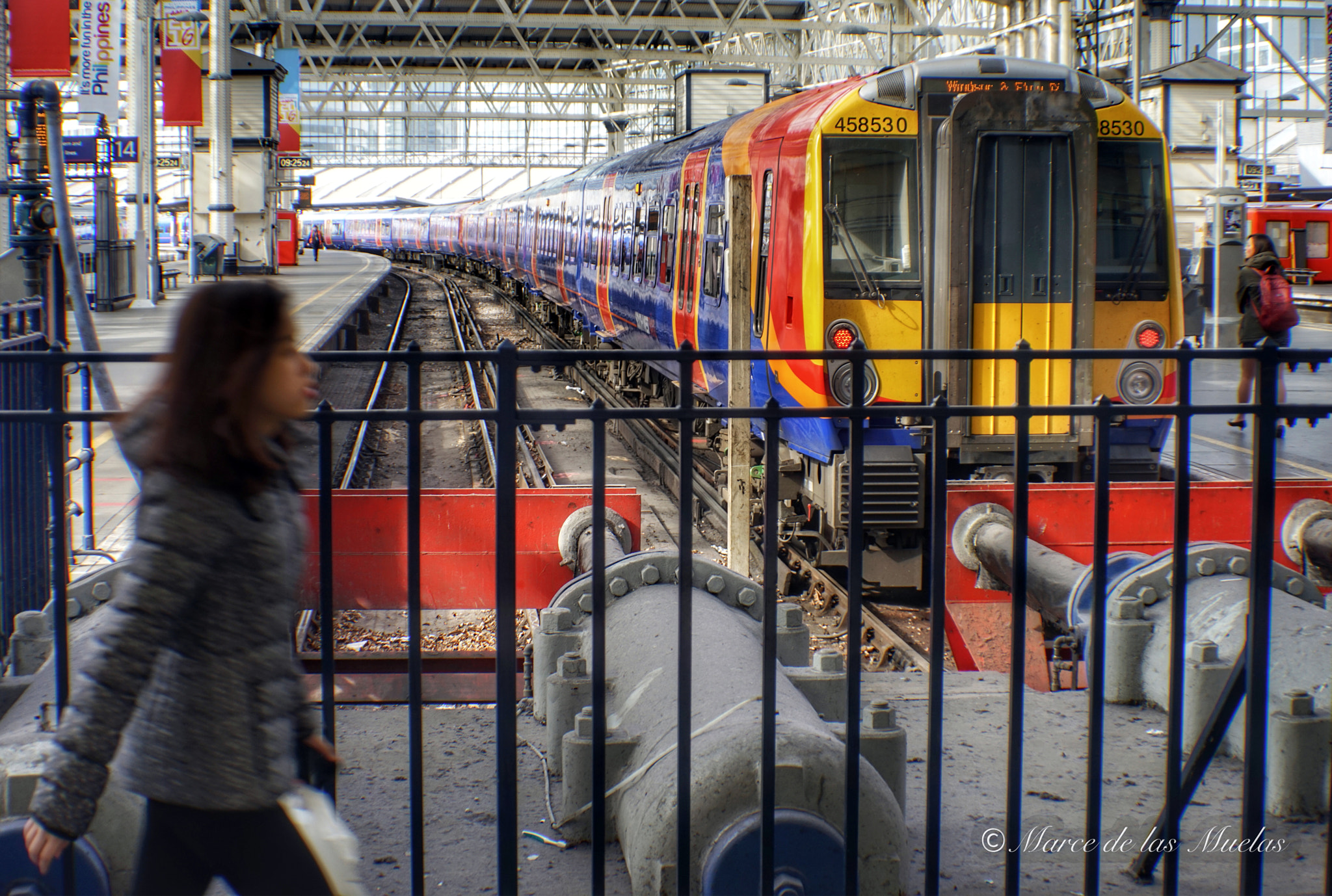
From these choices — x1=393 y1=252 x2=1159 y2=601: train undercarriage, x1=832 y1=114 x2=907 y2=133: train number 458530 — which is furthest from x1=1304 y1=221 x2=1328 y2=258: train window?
x1=832 y1=114 x2=907 y2=133: train number 458530

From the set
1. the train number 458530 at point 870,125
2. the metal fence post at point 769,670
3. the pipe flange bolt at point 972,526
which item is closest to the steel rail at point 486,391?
the metal fence post at point 769,670

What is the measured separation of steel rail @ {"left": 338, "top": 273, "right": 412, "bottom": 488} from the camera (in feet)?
39.0

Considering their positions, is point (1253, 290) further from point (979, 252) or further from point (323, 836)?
point (323, 836)

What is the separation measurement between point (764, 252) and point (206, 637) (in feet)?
22.2

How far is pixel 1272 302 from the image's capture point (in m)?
12.7

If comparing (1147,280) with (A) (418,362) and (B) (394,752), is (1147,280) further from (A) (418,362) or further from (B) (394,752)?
(A) (418,362)

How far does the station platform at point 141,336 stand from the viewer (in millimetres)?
8617

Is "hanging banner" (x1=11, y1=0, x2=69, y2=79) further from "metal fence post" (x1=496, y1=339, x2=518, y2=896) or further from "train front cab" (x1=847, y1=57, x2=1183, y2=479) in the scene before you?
"metal fence post" (x1=496, y1=339, x2=518, y2=896)

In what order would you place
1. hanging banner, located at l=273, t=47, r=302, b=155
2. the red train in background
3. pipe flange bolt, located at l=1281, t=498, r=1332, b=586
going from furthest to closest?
the red train in background < hanging banner, located at l=273, t=47, r=302, b=155 < pipe flange bolt, located at l=1281, t=498, r=1332, b=586

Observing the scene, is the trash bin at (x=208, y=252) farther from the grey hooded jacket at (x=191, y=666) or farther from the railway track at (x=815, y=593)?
the grey hooded jacket at (x=191, y=666)

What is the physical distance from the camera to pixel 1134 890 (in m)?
3.53

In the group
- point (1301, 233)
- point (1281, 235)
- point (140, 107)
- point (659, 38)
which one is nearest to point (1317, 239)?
point (1301, 233)

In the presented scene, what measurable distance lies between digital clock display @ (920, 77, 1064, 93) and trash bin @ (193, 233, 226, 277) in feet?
65.8

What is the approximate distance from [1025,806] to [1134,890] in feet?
1.69
